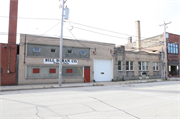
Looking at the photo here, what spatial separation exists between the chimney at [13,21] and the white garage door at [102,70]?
38.4 feet

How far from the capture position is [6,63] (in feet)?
53.7

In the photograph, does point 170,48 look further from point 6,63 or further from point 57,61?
point 6,63

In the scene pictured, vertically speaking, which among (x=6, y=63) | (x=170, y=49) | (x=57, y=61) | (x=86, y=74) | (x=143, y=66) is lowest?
(x=86, y=74)

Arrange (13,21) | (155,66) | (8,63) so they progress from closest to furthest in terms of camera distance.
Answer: (8,63), (13,21), (155,66)

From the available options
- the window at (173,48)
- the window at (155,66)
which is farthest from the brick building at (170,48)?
the window at (155,66)

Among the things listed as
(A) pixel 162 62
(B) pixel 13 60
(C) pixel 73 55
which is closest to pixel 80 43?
(C) pixel 73 55

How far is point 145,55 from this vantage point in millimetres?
26531

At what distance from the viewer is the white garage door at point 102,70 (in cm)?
2115

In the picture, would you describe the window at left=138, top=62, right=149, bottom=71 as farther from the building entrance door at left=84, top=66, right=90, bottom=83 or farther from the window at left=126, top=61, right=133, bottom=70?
the building entrance door at left=84, top=66, right=90, bottom=83

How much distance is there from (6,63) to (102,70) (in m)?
13.1

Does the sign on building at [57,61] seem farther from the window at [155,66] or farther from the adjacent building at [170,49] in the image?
the adjacent building at [170,49]

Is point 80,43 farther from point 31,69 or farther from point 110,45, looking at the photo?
point 31,69

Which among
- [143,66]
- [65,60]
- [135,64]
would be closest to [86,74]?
[65,60]

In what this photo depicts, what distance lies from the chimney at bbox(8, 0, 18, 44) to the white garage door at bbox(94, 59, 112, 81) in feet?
38.4
